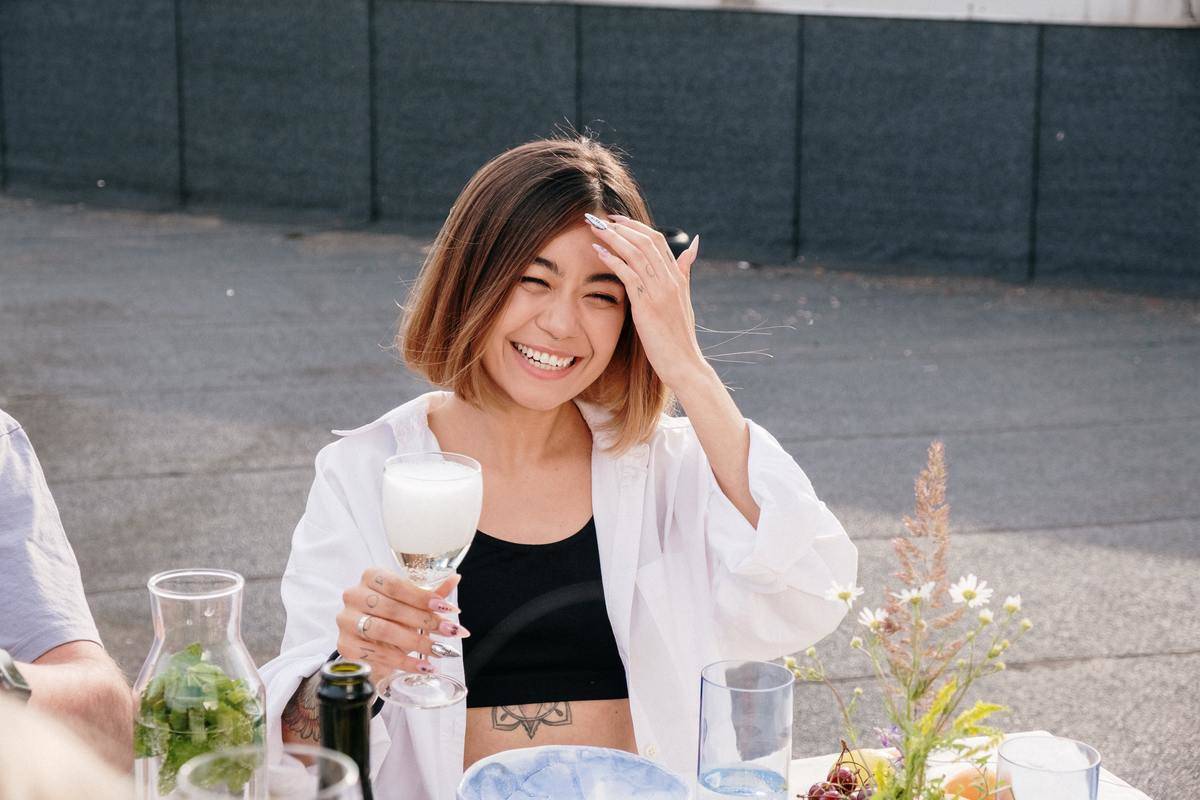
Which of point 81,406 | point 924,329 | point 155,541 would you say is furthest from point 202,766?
point 924,329

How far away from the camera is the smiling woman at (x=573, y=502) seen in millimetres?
2561

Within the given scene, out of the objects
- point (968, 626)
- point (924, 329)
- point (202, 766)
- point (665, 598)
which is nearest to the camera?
point (202, 766)

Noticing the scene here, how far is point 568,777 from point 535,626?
Answer: 0.68 meters

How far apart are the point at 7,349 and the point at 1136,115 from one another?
23.3 ft

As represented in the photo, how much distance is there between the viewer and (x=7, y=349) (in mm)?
8469

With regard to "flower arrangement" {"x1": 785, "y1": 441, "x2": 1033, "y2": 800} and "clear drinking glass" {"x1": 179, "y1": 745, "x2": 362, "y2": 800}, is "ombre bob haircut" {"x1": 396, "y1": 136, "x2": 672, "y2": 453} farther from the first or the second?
"clear drinking glass" {"x1": 179, "y1": 745, "x2": 362, "y2": 800}

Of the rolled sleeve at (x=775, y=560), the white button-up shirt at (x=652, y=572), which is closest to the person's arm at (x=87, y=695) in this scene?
the white button-up shirt at (x=652, y=572)

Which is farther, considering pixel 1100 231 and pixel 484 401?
pixel 1100 231

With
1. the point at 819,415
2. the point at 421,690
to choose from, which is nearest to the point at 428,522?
the point at 421,690

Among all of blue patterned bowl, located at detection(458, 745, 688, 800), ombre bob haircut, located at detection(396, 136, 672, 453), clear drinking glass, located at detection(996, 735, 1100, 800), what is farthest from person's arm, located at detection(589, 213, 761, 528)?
clear drinking glass, located at detection(996, 735, 1100, 800)

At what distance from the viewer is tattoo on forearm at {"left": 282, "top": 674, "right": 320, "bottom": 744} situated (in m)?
2.29

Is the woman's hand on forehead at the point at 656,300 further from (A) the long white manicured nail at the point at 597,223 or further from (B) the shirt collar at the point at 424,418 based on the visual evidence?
(B) the shirt collar at the point at 424,418

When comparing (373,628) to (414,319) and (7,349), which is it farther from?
(7,349)

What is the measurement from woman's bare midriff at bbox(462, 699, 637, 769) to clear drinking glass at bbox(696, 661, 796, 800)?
81 centimetres
